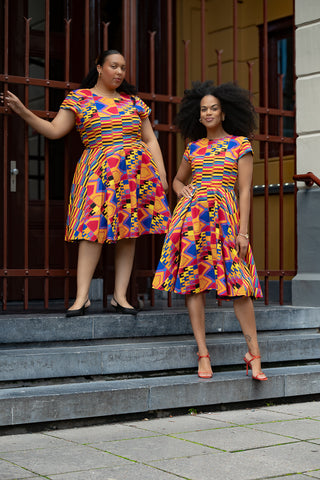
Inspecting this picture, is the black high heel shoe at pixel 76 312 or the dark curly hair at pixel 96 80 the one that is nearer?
the black high heel shoe at pixel 76 312

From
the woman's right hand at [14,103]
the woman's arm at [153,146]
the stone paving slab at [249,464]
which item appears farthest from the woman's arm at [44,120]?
the stone paving slab at [249,464]

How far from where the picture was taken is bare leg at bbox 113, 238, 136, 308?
566 centimetres

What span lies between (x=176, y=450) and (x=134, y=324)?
5.27 feet

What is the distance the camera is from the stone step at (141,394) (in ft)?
14.5

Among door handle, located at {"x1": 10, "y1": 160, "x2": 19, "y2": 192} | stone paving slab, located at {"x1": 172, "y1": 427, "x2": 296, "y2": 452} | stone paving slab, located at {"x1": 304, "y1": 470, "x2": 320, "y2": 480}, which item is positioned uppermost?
door handle, located at {"x1": 10, "y1": 160, "x2": 19, "y2": 192}

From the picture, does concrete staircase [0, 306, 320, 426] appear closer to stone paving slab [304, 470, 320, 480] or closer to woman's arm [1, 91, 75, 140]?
woman's arm [1, 91, 75, 140]

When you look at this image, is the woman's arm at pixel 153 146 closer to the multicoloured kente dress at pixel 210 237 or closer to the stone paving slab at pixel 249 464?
the multicoloured kente dress at pixel 210 237

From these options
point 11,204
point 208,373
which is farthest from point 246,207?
point 11,204

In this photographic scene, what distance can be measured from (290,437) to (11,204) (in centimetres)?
399

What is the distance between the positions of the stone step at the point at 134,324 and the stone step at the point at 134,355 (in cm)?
5

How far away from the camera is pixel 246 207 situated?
17.1ft

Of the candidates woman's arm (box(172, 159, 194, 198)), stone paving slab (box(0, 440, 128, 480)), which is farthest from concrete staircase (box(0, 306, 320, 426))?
woman's arm (box(172, 159, 194, 198))

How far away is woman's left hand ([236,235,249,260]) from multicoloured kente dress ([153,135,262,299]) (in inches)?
1.4

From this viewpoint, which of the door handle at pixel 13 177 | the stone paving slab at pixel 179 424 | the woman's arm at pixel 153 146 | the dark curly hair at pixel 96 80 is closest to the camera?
the stone paving slab at pixel 179 424
